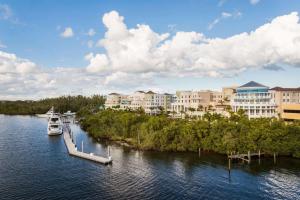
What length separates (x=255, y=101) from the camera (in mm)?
96750

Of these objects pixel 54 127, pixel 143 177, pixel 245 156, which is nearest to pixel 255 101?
pixel 245 156

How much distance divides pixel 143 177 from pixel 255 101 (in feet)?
185

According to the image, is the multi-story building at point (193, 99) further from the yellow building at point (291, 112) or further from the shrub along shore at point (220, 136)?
the shrub along shore at point (220, 136)

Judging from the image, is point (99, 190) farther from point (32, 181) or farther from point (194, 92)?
point (194, 92)

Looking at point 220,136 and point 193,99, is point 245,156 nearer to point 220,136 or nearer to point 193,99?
point 220,136

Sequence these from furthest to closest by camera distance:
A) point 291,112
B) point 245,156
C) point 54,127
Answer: point 54,127, point 291,112, point 245,156

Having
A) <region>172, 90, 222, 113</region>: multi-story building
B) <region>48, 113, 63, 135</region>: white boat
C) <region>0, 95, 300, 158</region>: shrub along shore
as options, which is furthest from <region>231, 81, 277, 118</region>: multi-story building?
<region>48, 113, 63, 135</region>: white boat

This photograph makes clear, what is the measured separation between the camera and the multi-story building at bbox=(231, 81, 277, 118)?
94562 mm

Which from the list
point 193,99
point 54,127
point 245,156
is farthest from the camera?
point 193,99

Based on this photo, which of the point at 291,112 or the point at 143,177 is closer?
the point at 143,177

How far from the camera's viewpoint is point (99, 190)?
46.5 m

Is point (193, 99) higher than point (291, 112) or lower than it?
higher

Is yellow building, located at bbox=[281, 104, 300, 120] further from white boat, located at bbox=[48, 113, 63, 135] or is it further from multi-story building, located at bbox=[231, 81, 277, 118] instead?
white boat, located at bbox=[48, 113, 63, 135]

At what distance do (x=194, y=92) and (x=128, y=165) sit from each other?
271ft
